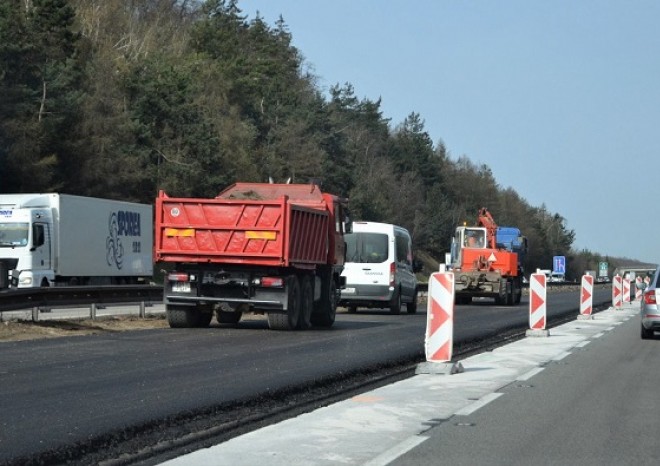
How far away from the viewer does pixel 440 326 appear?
1532 cm

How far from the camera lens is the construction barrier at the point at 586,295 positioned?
106 ft

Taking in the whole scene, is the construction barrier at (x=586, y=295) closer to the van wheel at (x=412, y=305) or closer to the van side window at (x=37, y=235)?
the van wheel at (x=412, y=305)

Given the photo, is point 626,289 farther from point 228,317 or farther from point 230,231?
point 230,231

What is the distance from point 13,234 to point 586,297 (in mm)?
16213

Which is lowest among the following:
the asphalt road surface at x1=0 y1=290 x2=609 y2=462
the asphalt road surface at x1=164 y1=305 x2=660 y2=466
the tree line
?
the asphalt road surface at x1=164 y1=305 x2=660 y2=466

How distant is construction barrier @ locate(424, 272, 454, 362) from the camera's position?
15.2m

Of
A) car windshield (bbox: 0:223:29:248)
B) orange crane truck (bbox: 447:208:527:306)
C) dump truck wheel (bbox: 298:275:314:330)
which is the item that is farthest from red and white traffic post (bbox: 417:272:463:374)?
orange crane truck (bbox: 447:208:527:306)

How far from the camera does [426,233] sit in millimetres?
125312

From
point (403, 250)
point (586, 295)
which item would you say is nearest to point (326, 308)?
point (403, 250)

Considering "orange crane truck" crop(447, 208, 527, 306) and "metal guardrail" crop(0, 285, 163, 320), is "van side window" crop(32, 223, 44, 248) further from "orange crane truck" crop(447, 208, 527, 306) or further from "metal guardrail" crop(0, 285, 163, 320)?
"orange crane truck" crop(447, 208, 527, 306)

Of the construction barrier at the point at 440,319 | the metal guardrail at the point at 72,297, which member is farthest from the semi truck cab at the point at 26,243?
the construction barrier at the point at 440,319

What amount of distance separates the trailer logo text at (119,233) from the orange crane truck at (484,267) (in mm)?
12079

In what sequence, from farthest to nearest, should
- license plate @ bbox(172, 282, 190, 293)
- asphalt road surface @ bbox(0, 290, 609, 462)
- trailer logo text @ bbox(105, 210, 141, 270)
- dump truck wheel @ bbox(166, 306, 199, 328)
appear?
trailer logo text @ bbox(105, 210, 141, 270) → dump truck wheel @ bbox(166, 306, 199, 328) → license plate @ bbox(172, 282, 190, 293) → asphalt road surface @ bbox(0, 290, 609, 462)

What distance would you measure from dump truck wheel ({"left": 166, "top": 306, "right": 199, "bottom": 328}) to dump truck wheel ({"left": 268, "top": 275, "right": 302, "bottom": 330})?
64.5 inches
